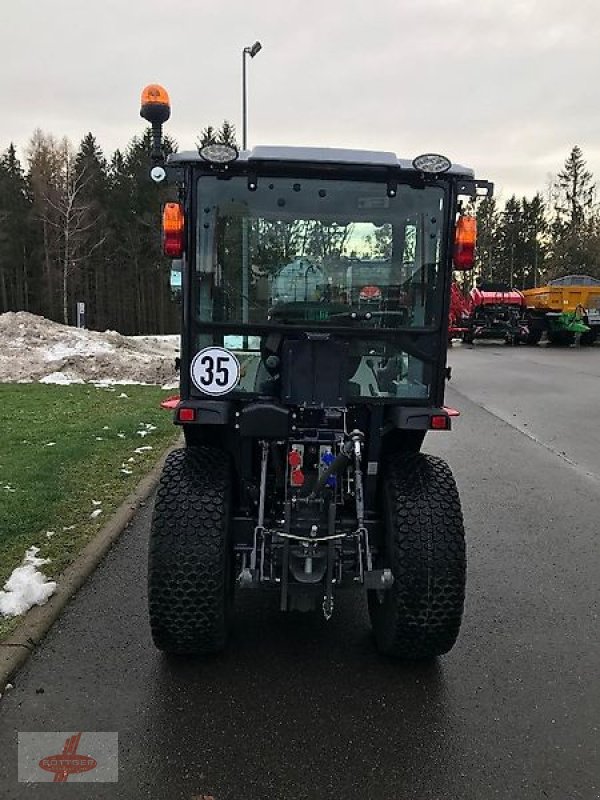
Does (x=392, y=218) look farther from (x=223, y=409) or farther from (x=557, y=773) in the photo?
(x=557, y=773)

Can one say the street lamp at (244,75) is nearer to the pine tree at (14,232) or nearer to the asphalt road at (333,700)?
the asphalt road at (333,700)

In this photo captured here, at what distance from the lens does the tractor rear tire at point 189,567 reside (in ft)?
10.9

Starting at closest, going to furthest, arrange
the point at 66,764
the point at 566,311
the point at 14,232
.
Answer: the point at 66,764 < the point at 566,311 < the point at 14,232

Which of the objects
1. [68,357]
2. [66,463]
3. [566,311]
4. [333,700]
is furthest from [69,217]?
[333,700]

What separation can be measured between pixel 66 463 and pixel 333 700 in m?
4.71

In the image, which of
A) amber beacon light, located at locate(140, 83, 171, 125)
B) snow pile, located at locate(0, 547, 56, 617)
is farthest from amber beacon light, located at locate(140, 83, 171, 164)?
snow pile, located at locate(0, 547, 56, 617)

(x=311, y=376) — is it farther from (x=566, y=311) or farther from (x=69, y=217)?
(x=69, y=217)

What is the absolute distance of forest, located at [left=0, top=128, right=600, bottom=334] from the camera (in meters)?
44.6

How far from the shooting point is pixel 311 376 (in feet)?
11.5

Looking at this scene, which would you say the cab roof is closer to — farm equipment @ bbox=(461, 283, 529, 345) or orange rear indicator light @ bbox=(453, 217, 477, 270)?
orange rear indicator light @ bbox=(453, 217, 477, 270)

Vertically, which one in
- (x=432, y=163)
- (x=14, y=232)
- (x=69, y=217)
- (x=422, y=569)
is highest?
(x=69, y=217)

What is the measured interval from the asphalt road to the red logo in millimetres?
92

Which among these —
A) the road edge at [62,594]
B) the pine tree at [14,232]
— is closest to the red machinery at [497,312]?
the road edge at [62,594]
